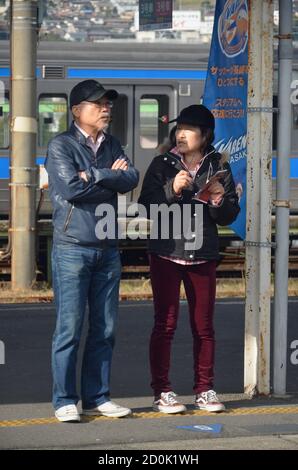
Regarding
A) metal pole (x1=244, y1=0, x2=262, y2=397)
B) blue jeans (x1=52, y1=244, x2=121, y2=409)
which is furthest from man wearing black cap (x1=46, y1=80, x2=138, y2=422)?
metal pole (x1=244, y1=0, x2=262, y2=397)

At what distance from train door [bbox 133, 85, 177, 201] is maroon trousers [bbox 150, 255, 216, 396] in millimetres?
11640

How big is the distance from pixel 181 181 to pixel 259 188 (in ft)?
2.41

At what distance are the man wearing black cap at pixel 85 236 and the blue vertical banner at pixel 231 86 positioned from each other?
3.05 ft

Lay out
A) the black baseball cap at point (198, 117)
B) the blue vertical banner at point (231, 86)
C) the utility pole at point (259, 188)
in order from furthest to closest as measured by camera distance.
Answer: the blue vertical banner at point (231, 86), the utility pole at point (259, 188), the black baseball cap at point (198, 117)

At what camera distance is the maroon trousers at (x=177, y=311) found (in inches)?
275

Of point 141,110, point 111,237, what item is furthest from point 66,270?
point 141,110

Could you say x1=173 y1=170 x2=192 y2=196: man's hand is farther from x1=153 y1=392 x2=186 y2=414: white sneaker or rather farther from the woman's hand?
x1=153 y1=392 x2=186 y2=414: white sneaker

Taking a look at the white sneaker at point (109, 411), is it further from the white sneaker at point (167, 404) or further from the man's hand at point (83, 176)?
the man's hand at point (83, 176)

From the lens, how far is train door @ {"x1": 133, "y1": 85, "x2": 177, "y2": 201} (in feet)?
61.3

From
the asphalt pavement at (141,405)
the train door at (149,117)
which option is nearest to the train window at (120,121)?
the train door at (149,117)

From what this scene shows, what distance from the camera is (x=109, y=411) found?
6891 mm

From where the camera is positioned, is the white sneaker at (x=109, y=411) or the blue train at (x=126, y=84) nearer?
the white sneaker at (x=109, y=411)
